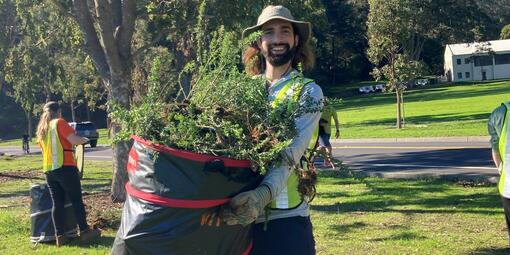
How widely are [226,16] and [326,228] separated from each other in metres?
4.77

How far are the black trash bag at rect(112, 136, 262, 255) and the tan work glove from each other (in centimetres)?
4

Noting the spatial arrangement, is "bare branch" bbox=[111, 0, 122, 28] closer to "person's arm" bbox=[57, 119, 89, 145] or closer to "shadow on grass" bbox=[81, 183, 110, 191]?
"person's arm" bbox=[57, 119, 89, 145]

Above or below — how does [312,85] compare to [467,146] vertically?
above

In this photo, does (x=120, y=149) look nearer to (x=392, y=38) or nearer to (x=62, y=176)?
(x=62, y=176)

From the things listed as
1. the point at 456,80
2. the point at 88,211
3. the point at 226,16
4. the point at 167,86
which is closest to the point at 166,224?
the point at 167,86

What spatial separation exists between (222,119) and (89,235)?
19.8ft

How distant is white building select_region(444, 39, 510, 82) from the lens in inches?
3270

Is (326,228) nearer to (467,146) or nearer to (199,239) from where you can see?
(199,239)

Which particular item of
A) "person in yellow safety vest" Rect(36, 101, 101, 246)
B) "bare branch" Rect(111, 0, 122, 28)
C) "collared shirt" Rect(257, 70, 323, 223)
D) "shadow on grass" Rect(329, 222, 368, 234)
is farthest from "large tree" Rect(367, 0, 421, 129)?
"collared shirt" Rect(257, 70, 323, 223)

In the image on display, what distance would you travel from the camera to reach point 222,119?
2715 millimetres

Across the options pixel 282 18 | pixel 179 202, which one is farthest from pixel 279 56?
pixel 179 202

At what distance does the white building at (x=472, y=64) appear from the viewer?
3270 inches

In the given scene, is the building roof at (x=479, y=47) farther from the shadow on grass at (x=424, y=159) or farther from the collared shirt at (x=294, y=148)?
the collared shirt at (x=294, y=148)

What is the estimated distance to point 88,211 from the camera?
9.74 metres
